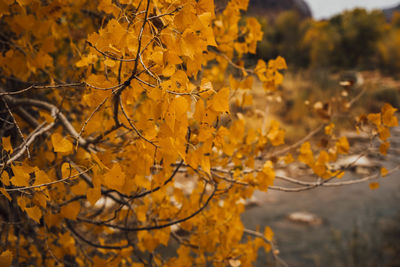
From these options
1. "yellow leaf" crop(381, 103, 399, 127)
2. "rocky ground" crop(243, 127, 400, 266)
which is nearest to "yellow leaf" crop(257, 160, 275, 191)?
"yellow leaf" crop(381, 103, 399, 127)

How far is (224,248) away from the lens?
3.92 feet

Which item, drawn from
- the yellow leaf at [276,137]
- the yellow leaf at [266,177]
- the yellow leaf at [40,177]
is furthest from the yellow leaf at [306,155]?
the yellow leaf at [40,177]

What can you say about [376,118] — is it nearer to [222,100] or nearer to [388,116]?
[388,116]

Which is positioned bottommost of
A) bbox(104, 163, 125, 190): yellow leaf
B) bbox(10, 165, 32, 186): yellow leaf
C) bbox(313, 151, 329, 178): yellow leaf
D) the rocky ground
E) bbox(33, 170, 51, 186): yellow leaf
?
bbox(10, 165, 32, 186): yellow leaf

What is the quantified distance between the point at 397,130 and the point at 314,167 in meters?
8.72

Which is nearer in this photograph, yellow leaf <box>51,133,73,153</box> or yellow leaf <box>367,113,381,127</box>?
yellow leaf <box>51,133,73,153</box>

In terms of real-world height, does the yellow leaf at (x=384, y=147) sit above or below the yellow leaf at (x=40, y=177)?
above

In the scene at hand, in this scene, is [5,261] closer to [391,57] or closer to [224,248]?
[224,248]

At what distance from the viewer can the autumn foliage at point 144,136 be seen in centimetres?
54

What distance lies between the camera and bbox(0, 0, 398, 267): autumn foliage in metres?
0.54

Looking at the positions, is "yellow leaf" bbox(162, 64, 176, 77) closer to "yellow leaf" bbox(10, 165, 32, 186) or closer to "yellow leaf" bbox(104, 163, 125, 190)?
"yellow leaf" bbox(104, 163, 125, 190)

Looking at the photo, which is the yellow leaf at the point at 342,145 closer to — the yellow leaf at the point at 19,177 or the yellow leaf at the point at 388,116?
the yellow leaf at the point at 388,116

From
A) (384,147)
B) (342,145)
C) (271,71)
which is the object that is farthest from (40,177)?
(384,147)

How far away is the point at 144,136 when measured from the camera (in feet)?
2.06
